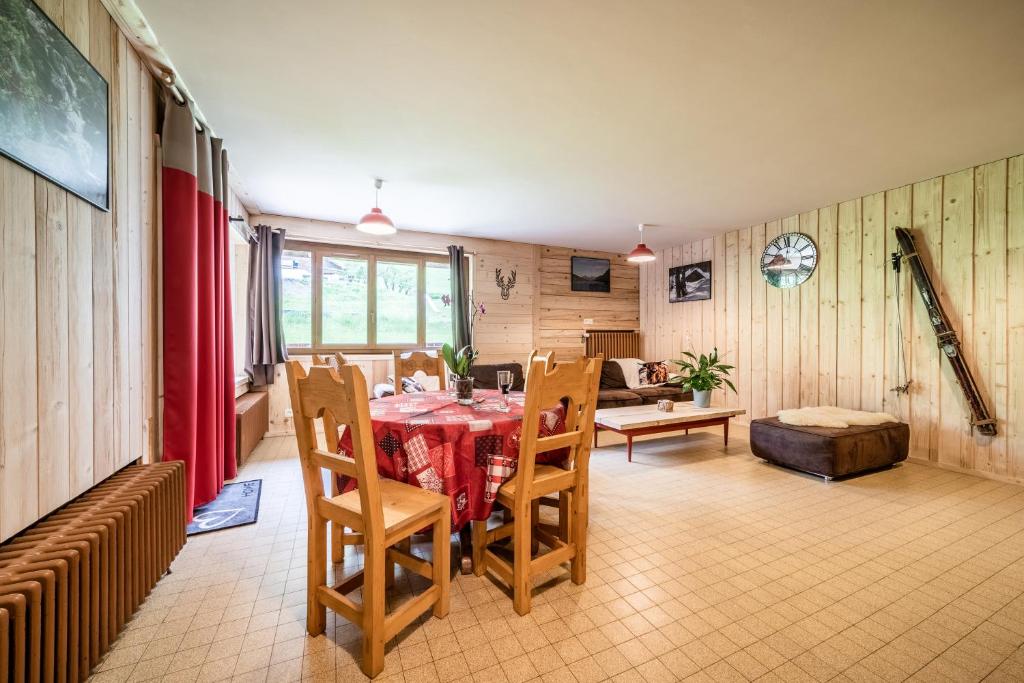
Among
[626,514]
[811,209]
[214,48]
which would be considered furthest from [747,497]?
[214,48]

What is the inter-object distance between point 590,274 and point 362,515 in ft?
18.8

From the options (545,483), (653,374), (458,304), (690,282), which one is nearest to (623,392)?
(653,374)

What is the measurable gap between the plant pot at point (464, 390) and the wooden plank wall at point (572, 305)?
153 inches

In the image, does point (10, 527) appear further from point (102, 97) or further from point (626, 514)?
point (626, 514)

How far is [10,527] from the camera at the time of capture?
1.18 metres

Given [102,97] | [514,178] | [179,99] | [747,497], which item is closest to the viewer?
[102,97]

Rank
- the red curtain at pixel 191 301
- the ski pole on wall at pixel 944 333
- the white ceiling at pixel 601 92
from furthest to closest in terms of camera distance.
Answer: the ski pole on wall at pixel 944 333
the red curtain at pixel 191 301
the white ceiling at pixel 601 92

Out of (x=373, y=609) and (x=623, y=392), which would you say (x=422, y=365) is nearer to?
(x=373, y=609)

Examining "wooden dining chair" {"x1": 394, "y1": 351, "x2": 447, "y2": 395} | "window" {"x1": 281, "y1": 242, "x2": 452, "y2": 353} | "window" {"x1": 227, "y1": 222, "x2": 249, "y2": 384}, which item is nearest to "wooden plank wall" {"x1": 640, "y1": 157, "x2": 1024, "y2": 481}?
"window" {"x1": 281, "y1": 242, "x2": 452, "y2": 353}

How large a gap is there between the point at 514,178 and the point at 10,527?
11.4 feet

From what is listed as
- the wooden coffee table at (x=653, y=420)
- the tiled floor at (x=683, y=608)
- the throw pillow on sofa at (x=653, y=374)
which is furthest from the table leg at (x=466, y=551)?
the throw pillow on sofa at (x=653, y=374)

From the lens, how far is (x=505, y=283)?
5.93 meters

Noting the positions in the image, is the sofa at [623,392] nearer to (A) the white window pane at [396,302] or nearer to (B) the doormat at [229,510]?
(A) the white window pane at [396,302]

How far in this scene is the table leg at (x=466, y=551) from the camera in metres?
1.99
